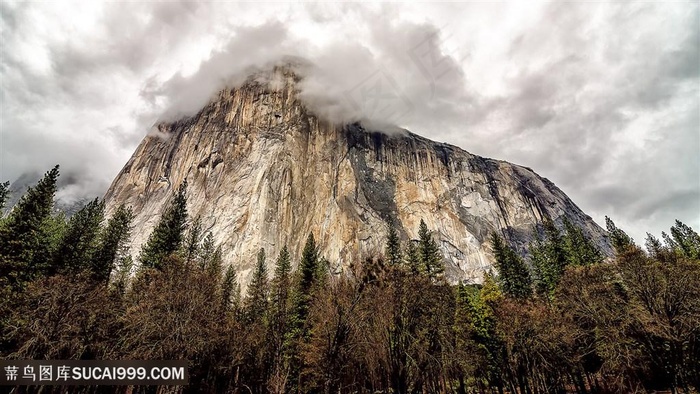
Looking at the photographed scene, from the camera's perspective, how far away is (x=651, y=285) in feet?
60.1

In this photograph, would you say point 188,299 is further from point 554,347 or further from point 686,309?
point 686,309

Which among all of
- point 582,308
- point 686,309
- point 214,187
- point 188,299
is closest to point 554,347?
point 582,308

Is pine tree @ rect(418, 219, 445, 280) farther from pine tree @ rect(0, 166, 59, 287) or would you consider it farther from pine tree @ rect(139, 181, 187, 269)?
pine tree @ rect(0, 166, 59, 287)

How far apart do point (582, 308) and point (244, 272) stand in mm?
70802

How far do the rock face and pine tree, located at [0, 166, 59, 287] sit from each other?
168 feet

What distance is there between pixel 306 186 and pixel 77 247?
7576 cm

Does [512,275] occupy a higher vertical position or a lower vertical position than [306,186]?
lower

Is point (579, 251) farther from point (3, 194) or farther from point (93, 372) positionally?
point (3, 194)

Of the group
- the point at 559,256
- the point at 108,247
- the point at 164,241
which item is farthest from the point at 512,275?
the point at 108,247

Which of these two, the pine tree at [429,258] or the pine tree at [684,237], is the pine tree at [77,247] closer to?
the pine tree at [429,258]

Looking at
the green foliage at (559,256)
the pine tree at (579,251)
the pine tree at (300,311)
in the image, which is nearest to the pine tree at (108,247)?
the pine tree at (300,311)

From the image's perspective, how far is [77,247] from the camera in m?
34.2

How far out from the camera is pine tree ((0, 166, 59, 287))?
82.6ft

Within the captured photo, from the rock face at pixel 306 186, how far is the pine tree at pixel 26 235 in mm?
51156
